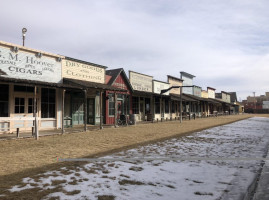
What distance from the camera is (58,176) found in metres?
4.42

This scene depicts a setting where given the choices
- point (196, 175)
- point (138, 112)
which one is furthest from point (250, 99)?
point (196, 175)

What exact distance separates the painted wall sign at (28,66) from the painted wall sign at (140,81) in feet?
30.2

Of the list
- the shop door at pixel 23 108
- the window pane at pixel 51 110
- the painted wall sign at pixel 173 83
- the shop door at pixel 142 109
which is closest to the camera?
the shop door at pixel 23 108

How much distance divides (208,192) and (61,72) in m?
13.1

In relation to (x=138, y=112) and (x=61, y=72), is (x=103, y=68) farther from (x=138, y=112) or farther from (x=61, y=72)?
(x=138, y=112)

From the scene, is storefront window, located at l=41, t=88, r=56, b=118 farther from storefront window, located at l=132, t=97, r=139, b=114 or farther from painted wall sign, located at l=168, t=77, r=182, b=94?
painted wall sign, located at l=168, t=77, r=182, b=94

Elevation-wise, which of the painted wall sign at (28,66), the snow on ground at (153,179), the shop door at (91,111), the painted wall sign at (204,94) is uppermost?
the painted wall sign at (204,94)

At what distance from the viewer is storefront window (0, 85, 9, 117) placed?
37.6 feet

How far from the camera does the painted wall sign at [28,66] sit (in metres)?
11.5

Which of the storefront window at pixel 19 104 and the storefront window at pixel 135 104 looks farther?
the storefront window at pixel 135 104

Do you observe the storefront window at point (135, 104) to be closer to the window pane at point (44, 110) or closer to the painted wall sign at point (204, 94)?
the window pane at point (44, 110)

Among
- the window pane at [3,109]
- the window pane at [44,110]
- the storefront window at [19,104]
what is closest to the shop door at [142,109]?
the window pane at [44,110]

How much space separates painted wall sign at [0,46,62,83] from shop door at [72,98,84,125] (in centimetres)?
214

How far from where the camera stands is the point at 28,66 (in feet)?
41.8
